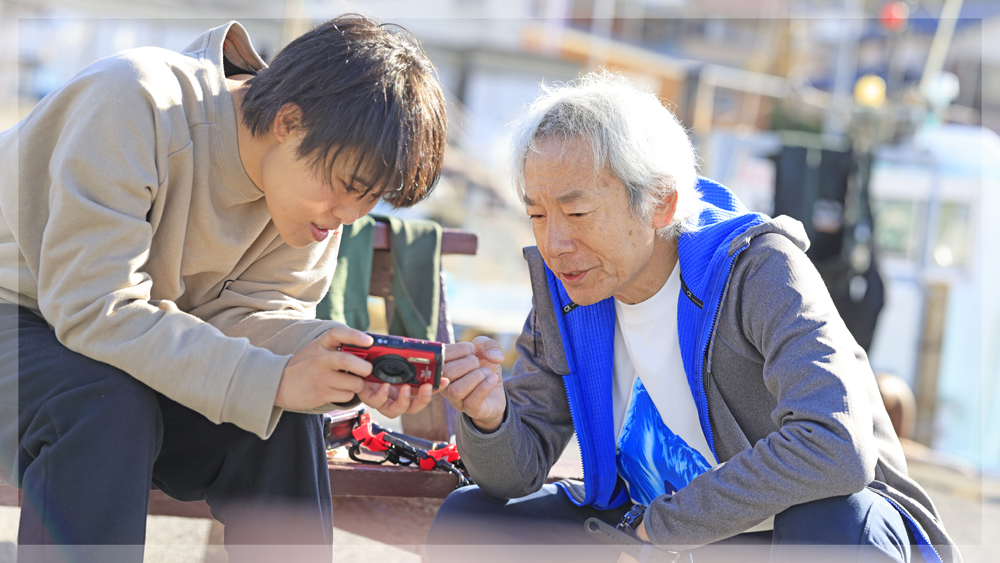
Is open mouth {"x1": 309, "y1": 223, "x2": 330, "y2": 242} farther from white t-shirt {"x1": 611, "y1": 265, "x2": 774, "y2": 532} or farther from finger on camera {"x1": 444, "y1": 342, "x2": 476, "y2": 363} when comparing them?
white t-shirt {"x1": 611, "y1": 265, "x2": 774, "y2": 532}

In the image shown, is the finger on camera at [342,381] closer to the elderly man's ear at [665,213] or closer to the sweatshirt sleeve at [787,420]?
the sweatshirt sleeve at [787,420]

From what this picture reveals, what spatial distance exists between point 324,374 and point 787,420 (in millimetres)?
988

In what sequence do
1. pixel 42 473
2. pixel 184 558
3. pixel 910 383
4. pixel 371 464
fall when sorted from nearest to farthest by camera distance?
pixel 42 473
pixel 371 464
pixel 184 558
pixel 910 383

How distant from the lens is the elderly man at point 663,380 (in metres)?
1.73

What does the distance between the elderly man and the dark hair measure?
0.44 metres

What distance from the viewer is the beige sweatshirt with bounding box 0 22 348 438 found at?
1.48 m

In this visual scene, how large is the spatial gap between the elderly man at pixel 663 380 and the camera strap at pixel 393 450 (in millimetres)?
169

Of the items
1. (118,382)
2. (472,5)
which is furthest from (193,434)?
(472,5)

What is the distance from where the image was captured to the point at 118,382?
1468 mm

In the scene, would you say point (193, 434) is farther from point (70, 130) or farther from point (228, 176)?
point (70, 130)

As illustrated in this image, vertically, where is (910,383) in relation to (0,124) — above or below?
below

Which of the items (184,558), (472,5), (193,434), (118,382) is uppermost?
(472,5)

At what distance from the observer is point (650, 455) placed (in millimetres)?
2225

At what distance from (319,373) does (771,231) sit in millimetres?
1171
